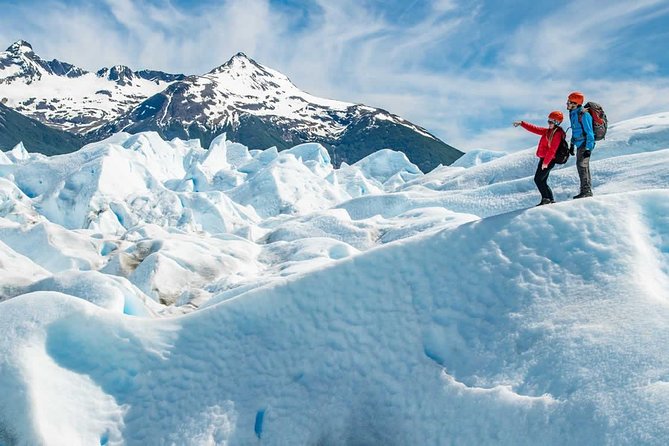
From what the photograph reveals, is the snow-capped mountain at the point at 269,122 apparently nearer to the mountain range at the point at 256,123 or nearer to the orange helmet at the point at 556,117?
the mountain range at the point at 256,123

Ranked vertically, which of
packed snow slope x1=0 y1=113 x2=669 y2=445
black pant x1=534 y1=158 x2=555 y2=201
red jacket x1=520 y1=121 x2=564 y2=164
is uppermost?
red jacket x1=520 y1=121 x2=564 y2=164

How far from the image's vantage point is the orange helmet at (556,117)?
6023mm

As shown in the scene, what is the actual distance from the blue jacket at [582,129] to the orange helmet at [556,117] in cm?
20

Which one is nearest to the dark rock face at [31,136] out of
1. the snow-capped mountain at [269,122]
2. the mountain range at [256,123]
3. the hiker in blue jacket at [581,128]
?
the mountain range at [256,123]

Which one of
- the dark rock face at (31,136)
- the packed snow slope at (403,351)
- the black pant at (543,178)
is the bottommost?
the packed snow slope at (403,351)

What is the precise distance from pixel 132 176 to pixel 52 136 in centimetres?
10810

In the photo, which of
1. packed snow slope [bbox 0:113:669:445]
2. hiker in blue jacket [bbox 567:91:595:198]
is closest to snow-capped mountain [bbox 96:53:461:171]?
hiker in blue jacket [bbox 567:91:595:198]

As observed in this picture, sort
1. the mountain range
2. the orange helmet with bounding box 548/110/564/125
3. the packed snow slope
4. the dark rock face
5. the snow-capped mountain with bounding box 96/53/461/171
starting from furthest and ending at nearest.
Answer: the snow-capped mountain with bounding box 96/53/461/171 → the mountain range → the dark rock face → the orange helmet with bounding box 548/110/564/125 → the packed snow slope

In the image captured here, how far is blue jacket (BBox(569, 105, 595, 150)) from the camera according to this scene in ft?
19.8

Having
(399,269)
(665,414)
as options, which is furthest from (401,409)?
(665,414)

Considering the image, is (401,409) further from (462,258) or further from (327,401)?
(462,258)

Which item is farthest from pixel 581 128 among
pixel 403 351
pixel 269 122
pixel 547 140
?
pixel 269 122

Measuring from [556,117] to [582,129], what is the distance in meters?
0.34

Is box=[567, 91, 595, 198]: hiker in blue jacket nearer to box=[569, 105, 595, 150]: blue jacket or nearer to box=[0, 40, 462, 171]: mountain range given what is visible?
box=[569, 105, 595, 150]: blue jacket
